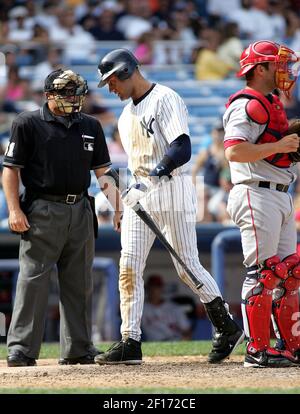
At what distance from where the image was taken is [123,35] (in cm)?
1600

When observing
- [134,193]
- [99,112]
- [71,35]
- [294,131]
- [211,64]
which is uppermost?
[71,35]

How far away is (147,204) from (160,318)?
19.1 ft

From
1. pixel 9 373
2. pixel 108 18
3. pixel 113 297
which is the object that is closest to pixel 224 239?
pixel 113 297

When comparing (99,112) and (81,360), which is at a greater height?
(99,112)

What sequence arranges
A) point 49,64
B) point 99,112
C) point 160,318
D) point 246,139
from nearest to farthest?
point 246,139 → point 160,318 → point 99,112 → point 49,64

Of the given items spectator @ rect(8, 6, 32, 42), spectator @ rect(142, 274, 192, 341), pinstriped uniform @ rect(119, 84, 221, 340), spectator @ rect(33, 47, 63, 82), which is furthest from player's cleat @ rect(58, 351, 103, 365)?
spectator @ rect(8, 6, 32, 42)

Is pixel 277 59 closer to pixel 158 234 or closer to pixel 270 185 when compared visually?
pixel 270 185

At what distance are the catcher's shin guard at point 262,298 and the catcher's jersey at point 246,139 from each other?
0.50 metres

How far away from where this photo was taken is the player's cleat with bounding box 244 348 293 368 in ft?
19.7

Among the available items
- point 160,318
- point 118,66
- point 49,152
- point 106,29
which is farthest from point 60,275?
point 106,29

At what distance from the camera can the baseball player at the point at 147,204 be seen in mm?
6215

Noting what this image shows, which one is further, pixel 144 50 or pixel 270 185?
pixel 144 50

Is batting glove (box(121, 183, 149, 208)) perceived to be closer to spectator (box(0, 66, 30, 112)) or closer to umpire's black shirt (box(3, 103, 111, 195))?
umpire's black shirt (box(3, 103, 111, 195))
